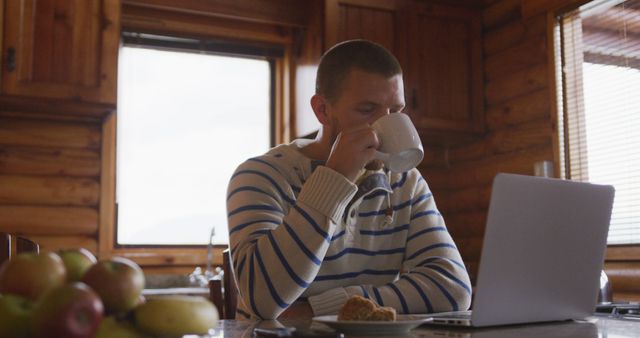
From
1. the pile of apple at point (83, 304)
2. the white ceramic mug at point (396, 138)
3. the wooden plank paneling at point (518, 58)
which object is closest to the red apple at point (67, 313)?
the pile of apple at point (83, 304)

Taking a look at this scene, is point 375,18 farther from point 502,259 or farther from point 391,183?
point 502,259

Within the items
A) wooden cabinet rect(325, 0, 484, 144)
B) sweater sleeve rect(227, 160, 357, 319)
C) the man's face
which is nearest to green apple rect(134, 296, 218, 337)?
sweater sleeve rect(227, 160, 357, 319)

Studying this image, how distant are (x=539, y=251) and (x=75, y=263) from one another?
72 cm

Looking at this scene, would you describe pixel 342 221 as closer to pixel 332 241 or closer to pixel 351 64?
pixel 332 241

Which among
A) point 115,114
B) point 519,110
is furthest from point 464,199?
point 115,114

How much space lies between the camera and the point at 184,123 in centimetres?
338

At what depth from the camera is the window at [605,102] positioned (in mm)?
2674

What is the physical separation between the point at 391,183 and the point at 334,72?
1.04ft

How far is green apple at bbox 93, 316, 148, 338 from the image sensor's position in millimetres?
627

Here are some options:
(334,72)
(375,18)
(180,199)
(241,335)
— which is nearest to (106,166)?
(180,199)

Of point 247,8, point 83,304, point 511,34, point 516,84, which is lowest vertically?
point 83,304

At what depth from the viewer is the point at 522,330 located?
1074 millimetres

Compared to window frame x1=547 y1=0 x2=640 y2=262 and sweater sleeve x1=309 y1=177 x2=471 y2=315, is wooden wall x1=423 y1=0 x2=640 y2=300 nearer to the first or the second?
window frame x1=547 y1=0 x2=640 y2=262

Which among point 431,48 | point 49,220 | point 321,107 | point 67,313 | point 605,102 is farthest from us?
point 431,48
